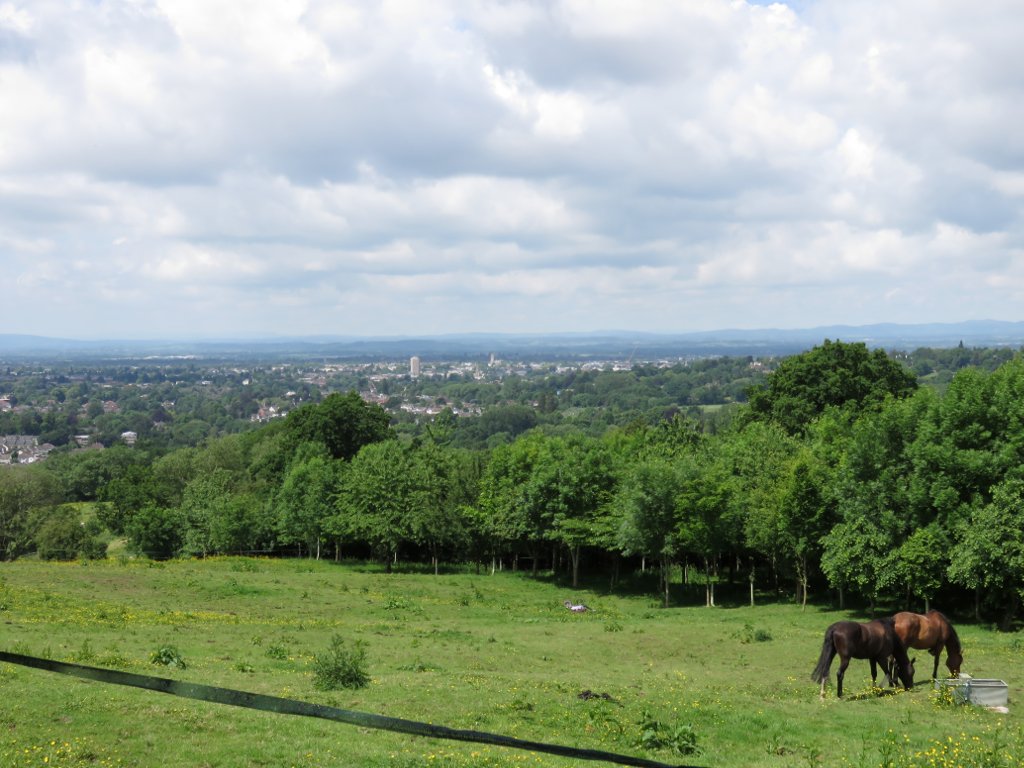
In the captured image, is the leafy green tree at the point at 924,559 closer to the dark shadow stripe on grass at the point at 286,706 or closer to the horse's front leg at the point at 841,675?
the horse's front leg at the point at 841,675

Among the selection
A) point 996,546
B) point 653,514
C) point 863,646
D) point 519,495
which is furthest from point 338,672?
point 519,495

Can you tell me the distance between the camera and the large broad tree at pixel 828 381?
61.9 metres

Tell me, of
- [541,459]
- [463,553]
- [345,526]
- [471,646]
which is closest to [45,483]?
[345,526]

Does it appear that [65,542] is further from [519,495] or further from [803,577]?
[803,577]

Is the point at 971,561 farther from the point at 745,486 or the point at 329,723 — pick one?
the point at 329,723

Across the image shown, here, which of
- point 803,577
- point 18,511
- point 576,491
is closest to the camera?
point 803,577

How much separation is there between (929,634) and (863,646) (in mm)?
2333

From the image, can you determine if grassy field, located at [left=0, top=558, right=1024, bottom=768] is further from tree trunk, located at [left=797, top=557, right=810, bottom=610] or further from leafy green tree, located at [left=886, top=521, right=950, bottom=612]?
leafy green tree, located at [left=886, top=521, right=950, bottom=612]

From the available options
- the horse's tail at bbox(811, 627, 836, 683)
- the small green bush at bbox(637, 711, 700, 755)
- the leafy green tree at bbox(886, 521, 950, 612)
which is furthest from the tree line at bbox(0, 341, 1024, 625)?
the small green bush at bbox(637, 711, 700, 755)

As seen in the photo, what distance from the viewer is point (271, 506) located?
69062 mm

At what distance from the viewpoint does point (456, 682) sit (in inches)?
798

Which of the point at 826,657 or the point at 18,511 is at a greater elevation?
the point at 826,657

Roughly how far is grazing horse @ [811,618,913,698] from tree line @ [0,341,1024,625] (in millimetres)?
12710

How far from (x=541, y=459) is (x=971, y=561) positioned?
2860cm
